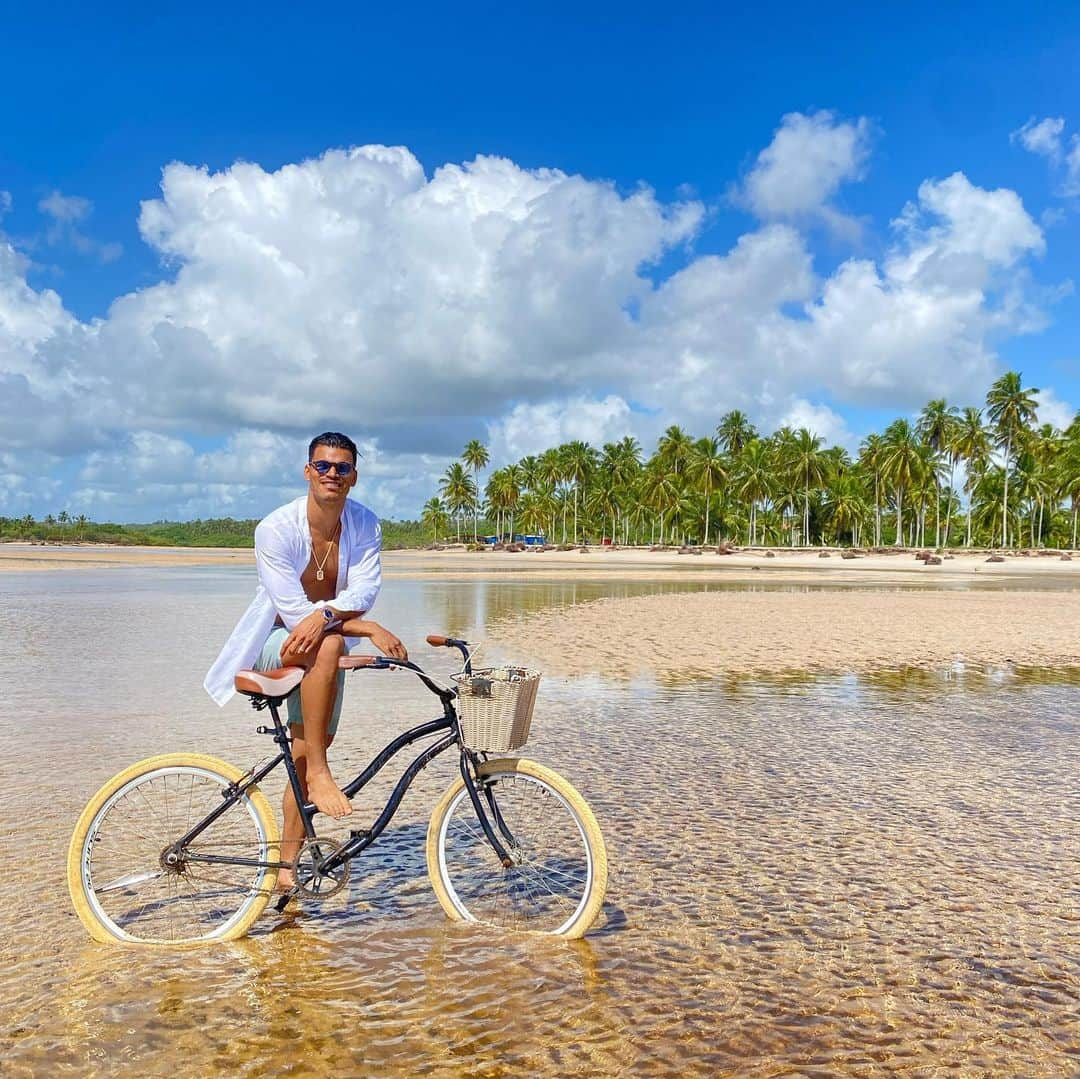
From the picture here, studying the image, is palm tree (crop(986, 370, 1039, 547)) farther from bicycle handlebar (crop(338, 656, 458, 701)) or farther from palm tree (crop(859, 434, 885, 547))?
bicycle handlebar (crop(338, 656, 458, 701))

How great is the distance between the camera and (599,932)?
14.7 ft

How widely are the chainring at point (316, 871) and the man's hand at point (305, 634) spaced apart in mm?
909

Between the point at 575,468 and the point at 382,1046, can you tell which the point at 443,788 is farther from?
the point at 575,468

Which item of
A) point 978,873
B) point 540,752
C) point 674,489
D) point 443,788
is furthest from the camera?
point 674,489

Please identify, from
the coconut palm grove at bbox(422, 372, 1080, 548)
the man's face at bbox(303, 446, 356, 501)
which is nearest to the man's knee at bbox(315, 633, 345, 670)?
the man's face at bbox(303, 446, 356, 501)

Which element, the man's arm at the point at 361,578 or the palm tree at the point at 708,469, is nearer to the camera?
the man's arm at the point at 361,578

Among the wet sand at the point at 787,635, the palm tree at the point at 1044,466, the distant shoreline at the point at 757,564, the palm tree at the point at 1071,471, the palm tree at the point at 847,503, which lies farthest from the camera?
the palm tree at the point at 847,503

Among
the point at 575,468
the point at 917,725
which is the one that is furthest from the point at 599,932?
the point at 575,468

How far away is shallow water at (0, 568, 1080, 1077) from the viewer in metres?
3.47

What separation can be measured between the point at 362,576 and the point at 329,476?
48 cm

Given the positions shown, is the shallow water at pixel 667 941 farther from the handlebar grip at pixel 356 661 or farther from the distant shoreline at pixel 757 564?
the distant shoreline at pixel 757 564

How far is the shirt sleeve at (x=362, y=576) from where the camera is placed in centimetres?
428

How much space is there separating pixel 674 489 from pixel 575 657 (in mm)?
110730

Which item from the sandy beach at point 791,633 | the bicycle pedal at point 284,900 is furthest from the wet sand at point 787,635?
the bicycle pedal at point 284,900
